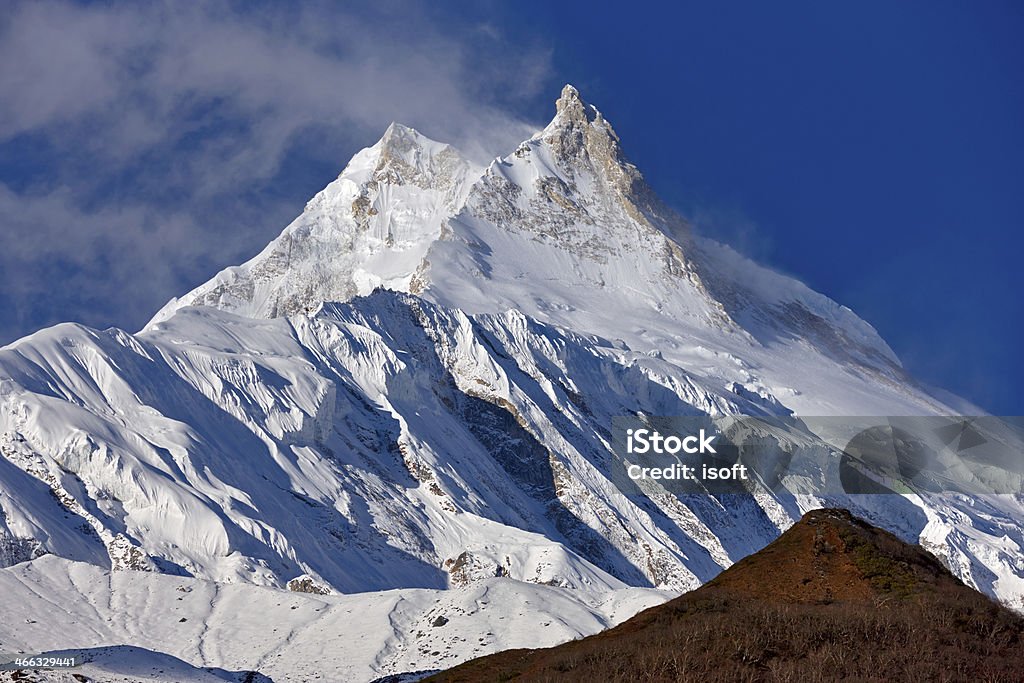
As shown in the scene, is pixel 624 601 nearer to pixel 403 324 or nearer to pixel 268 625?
pixel 268 625

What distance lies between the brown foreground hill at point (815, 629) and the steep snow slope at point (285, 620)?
72.2 ft

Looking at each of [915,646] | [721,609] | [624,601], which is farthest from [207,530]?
[915,646]

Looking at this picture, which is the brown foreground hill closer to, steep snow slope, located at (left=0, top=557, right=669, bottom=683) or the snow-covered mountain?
steep snow slope, located at (left=0, top=557, right=669, bottom=683)

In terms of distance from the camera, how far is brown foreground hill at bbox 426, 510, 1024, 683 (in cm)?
2914

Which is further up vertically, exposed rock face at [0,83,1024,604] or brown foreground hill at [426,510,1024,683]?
exposed rock face at [0,83,1024,604]

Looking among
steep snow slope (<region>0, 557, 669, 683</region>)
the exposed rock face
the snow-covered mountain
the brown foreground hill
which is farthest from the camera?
the exposed rock face

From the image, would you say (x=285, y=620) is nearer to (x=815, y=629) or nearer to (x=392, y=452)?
(x=815, y=629)

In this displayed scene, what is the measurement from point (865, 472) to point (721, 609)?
432ft

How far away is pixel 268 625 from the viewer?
6619 centimetres

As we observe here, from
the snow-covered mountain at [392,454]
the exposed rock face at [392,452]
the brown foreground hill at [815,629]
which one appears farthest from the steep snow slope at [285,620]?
the brown foreground hill at [815,629]

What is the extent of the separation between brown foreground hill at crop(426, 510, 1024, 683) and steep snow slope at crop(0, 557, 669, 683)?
22.0 meters

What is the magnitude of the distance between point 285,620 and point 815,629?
42.1 metres

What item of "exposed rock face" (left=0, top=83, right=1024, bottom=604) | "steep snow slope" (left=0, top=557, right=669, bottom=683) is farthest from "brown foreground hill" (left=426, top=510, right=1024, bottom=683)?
"exposed rock face" (left=0, top=83, right=1024, bottom=604)

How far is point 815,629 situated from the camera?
30875mm
